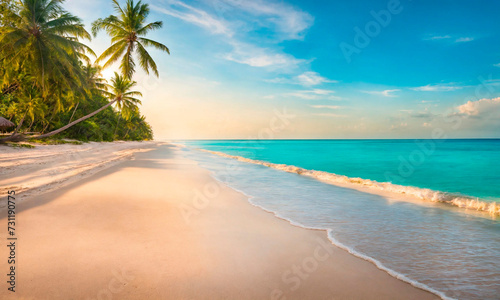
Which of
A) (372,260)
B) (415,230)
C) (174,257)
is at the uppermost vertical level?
(415,230)

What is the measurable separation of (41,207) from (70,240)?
8.22 feet

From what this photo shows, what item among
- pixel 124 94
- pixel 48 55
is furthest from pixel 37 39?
pixel 124 94

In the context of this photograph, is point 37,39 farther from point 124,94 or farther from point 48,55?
point 124,94

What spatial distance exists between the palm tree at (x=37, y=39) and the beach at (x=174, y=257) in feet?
49.6

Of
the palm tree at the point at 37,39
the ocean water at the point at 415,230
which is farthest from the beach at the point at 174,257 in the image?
the palm tree at the point at 37,39

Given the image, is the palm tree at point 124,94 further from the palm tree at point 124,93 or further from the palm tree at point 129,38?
the palm tree at point 129,38

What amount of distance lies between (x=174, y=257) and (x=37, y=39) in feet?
69.0

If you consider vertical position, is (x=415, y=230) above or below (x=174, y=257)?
above

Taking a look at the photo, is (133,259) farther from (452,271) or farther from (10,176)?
(10,176)

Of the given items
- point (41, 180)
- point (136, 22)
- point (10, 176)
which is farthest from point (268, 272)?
point (136, 22)

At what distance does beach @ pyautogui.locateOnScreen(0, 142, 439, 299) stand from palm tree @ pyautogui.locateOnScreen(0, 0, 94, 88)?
1513 cm

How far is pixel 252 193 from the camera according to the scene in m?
8.27

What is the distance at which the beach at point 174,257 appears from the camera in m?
2.60

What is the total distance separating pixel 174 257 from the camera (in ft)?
10.8
